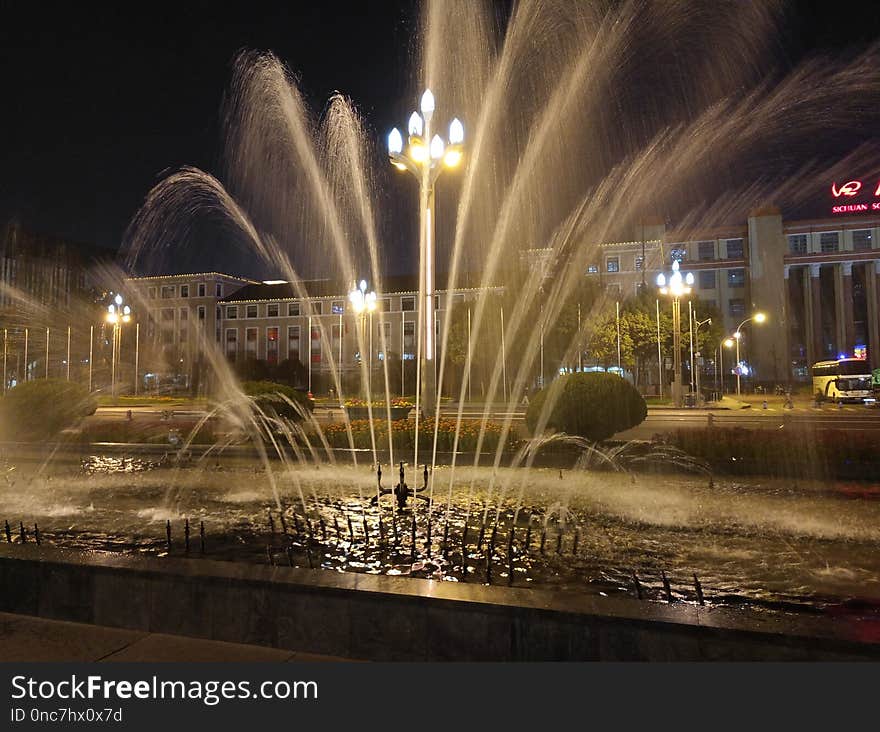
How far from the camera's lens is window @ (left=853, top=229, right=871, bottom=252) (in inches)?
2494

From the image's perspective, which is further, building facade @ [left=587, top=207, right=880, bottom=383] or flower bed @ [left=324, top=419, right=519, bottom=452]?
building facade @ [left=587, top=207, right=880, bottom=383]

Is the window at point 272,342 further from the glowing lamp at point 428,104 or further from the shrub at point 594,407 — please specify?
the shrub at point 594,407

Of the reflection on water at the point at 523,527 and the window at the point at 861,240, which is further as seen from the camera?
the window at the point at 861,240

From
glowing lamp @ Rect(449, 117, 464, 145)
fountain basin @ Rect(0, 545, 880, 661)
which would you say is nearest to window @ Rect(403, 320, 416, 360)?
glowing lamp @ Rect(449, 117, 464, 145)

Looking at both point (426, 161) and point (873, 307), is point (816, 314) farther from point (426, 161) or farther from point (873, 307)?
point (426, 161)

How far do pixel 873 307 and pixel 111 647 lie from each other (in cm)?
7383

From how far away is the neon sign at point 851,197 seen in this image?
62.6m

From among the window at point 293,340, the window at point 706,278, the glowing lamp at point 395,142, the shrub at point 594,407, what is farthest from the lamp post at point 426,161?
the window at point 293,340

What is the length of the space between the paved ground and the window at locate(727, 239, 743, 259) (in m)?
73.7

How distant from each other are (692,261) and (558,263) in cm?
2856

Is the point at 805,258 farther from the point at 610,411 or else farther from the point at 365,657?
the point at 365,657

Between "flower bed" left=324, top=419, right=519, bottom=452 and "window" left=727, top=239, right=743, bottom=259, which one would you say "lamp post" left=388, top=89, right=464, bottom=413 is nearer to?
"flower bed" left=324, top=419, right=519, bottom=452

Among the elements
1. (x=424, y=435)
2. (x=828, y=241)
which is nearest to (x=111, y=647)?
(x=424, y=435)

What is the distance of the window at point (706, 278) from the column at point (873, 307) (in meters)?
13.9
